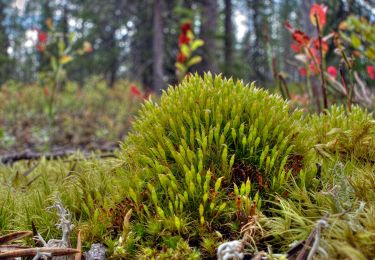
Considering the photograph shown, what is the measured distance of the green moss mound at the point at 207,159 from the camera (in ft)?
4.97

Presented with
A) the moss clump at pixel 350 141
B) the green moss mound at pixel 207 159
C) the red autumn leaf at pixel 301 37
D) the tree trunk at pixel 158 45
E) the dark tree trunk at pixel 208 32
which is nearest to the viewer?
the green moss mound at pixel 207 159

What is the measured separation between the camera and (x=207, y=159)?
5.58 ft

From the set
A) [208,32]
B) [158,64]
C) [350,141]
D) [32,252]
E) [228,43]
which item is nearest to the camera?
[32,252]

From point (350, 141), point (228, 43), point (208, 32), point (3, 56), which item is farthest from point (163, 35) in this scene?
point (350, 141)

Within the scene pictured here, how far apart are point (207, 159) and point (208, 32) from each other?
1096cm

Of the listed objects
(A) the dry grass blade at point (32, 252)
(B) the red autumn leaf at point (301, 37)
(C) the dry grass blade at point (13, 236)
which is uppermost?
(B) the red autumn leaf at point (301, 37)

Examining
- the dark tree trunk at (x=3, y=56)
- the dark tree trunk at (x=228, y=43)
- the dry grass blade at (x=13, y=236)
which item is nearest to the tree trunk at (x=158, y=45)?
the dark tree trunk at (x=228, y=43)

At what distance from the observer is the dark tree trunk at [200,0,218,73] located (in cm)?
1156

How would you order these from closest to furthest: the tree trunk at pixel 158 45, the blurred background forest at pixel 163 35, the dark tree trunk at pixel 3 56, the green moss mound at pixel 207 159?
the green moss mound at pixel 207 159, the blurred background forest at pixel 163 35, the tree trunk at pixel 158 45, the dark tree trunk at pixel 3 56

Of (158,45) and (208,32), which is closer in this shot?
(208,32)

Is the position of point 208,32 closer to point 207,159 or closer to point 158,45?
point 158,45

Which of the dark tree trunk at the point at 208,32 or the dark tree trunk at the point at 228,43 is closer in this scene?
the dark tree trunk at the point at 208,32

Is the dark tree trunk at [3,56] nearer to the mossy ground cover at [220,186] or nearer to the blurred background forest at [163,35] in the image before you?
the blurred background forest at [163,35]

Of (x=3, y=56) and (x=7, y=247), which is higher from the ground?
(x=3, y=56)
